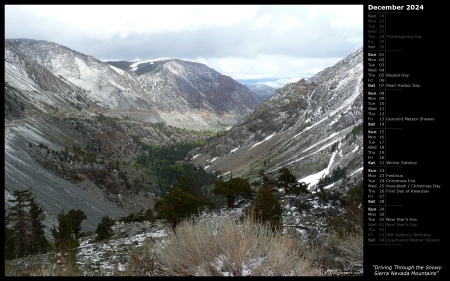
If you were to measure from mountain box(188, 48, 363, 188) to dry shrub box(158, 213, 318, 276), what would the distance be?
9118cm

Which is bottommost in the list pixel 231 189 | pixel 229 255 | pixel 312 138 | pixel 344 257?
pixel 231 189

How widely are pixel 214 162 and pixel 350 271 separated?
18660 cm

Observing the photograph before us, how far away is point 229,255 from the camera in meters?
7.51

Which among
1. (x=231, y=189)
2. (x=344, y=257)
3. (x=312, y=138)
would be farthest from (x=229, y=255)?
(x=312, y=138)

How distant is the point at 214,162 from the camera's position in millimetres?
195750

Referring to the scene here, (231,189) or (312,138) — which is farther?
(312,138)

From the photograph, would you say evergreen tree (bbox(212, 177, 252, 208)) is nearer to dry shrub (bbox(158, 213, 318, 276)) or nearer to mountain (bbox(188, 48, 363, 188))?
dry shrub (bbox(158, 213, 318, 276))

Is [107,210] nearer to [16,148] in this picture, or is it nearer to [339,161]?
[16,148]

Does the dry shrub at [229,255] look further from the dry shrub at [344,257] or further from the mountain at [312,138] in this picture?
the mountain at [312,138]

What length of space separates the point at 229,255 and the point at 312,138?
145728 mm

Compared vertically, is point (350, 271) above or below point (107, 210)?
above

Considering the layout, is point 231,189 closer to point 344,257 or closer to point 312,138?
point 344,257
